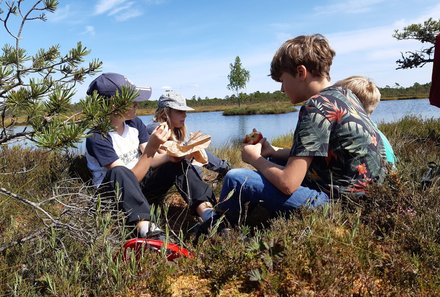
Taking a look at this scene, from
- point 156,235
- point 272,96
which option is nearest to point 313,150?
point 156,235

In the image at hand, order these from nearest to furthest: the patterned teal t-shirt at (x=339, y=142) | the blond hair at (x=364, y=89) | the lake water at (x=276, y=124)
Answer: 1. the patterned teal t-shirt at (x=339, y=142)
2. the blond hair at (x=364, y=89)
3. the lake water at (x=276, y=124)

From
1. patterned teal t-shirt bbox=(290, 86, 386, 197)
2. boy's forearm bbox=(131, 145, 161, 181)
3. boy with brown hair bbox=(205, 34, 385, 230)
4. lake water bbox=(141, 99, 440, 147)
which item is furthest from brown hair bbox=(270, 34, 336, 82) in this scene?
lake water bbox=(141, 99, 440, 147)

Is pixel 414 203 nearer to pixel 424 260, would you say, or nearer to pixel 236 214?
pixel 424 260

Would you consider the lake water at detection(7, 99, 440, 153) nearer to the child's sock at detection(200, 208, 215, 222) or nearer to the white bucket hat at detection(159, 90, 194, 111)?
the white bucket hat at detection(159, 90, 194, 111)

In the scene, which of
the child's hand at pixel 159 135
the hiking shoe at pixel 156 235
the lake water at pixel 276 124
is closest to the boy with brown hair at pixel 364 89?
the child's hand at pixel 159 135

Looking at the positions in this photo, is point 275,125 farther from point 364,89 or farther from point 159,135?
point 159,135

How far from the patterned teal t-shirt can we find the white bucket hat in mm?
1859

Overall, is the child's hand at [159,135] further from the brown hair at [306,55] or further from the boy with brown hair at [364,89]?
the boy with brown hair at [364,89]

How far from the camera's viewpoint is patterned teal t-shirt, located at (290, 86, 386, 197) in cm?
238

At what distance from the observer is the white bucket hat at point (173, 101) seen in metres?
Result: 4.12

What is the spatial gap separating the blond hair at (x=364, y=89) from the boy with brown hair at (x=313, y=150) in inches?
48.0

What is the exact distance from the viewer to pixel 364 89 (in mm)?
3863

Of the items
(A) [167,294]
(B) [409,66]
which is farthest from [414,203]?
(B) [409,66]

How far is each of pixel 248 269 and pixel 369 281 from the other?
19.7 inches
